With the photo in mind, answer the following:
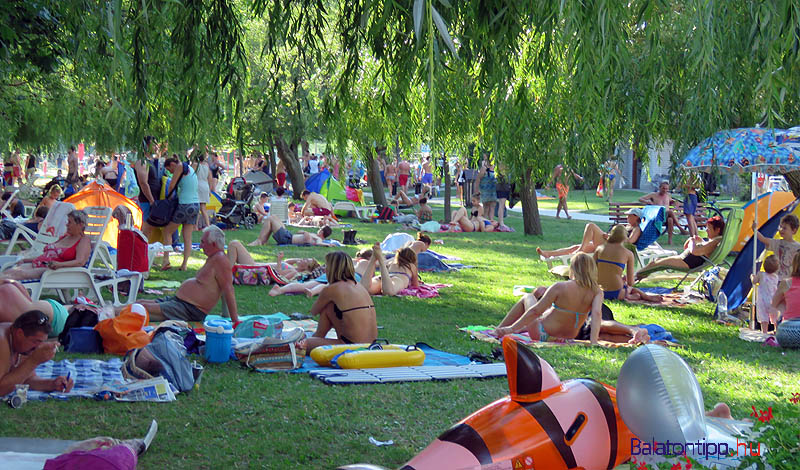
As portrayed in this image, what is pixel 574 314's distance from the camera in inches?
317

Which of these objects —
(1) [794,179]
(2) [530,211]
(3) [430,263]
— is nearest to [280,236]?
(3) [430,263]

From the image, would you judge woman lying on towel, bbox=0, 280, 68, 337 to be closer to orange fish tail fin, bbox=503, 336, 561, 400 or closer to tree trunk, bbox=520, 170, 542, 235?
orange fish tail fin, bbox=503, 336, 561, 400

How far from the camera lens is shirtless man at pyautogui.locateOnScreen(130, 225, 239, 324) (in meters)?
8.00

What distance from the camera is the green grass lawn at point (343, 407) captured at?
483 centimetres

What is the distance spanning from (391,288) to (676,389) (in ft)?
23.7

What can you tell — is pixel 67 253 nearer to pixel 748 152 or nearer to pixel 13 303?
pixel 13 303

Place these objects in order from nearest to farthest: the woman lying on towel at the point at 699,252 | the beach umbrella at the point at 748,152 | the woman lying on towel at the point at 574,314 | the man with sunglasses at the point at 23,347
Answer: the man with sunglasses at the point at 23,347 < the woman lying on towel at the point at 574,314 < the beach umbrella at the point at 748,152 < the woman lying on towel at the point at 699,252

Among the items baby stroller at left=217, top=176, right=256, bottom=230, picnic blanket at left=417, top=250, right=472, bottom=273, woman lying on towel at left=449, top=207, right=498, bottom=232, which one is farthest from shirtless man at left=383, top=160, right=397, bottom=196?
picnic blanket at left=417, top=250, right=472, bottom=273

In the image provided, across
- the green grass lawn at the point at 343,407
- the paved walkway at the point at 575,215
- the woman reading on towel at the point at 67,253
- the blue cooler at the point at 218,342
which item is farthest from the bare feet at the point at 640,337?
the paved walkway at the point at 575,215

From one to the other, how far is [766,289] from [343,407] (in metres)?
5.61

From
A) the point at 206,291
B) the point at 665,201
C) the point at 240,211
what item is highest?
the point at 665,201

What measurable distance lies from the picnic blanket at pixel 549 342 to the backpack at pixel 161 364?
3.28 m

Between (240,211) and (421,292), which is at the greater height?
(240,211)

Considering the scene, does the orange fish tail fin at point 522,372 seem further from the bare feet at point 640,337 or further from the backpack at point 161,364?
the bare feet at point 640,337
